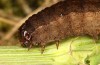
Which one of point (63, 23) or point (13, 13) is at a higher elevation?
point (13, 13)

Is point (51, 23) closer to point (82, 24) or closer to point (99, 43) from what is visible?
point (82, 24)

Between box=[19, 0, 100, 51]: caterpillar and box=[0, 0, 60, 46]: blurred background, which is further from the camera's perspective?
box=[0, 0, 60, 46]: blurred background

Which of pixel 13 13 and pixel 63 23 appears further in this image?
pixel 13 13

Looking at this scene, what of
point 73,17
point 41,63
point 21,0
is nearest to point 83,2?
point 73,17

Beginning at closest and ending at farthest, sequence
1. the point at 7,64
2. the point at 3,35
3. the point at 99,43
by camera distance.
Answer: the point at 7,64 < the point at 99,43 < the point at 3,35
